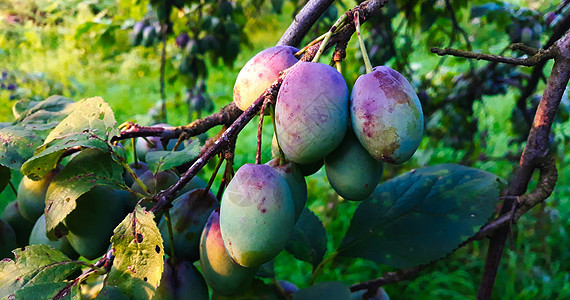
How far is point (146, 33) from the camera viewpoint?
219 centimetres

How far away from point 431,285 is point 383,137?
1.92 metres

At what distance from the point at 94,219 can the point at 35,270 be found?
0.40 ft

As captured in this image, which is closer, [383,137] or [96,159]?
[383,137]

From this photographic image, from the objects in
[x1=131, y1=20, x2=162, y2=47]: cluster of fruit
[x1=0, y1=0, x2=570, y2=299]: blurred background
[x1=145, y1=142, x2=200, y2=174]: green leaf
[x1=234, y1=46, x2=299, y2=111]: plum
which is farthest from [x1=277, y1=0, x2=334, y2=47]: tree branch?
[x1=131, y1=20, x2=162, y2=47]: cluster of fruit

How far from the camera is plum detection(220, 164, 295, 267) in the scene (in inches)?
22.3

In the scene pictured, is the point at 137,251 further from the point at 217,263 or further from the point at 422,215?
the point at 422,215

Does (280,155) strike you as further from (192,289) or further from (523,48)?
(523,48)

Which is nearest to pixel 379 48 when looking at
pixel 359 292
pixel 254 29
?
pixel 359 292

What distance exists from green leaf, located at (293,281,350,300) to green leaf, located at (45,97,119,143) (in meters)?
0.49

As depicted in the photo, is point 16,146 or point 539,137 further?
point 539,137

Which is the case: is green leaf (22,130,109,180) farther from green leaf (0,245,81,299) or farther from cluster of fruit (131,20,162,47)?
cluster of fruit (131,20,162,47)

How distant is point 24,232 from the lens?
3.23ft

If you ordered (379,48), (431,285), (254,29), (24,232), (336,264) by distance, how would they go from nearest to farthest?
(24,232) → (379,48) → (431,285) → (336,264) → (254,29)

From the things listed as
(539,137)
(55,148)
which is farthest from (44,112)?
(539,137)
